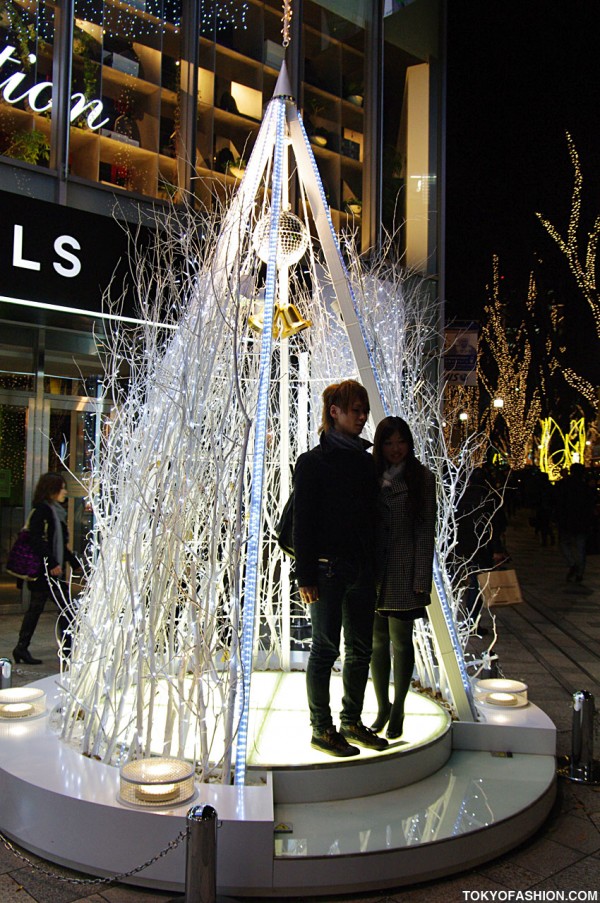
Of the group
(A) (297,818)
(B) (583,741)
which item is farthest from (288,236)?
(B) (583,741)

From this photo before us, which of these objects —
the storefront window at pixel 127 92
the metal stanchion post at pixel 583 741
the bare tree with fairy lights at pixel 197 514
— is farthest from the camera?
the storefront window at pixel 127 92

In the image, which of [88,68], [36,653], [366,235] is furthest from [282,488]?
[366,235]

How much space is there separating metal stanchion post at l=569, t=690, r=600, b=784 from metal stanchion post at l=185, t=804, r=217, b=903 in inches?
74.1

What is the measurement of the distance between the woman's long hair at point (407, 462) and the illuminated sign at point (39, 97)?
227 inches

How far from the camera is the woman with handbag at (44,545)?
5.34m

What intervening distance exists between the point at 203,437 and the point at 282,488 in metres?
1.18

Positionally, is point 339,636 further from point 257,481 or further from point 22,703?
point 22,703

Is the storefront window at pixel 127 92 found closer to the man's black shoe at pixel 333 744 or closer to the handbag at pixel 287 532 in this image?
the handbag at pixel 287 532

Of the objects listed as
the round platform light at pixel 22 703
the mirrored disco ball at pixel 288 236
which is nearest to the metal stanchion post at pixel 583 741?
the round platform light at pixel 22 703

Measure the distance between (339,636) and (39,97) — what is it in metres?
6.43

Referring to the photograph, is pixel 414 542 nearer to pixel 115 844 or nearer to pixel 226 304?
pixel 226 304

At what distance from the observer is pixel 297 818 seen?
2607 mm

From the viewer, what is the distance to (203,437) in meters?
2.99

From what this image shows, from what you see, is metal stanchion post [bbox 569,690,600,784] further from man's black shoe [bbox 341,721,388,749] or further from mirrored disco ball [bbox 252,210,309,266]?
mirrored disco ball [bbox 252,210,309,266]
